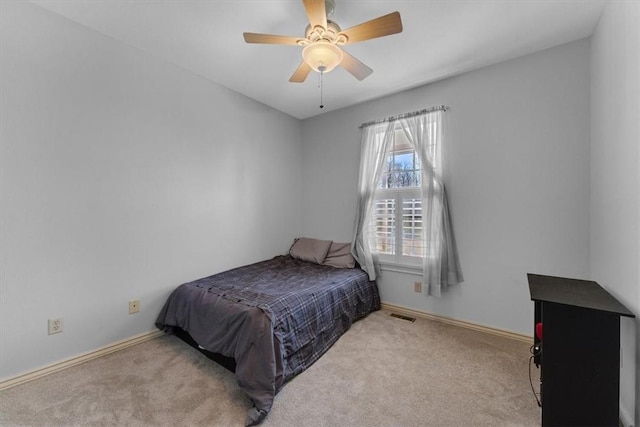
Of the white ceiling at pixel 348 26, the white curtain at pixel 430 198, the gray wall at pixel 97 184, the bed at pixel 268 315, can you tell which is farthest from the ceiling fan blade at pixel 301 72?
the bed at pixel 268 315

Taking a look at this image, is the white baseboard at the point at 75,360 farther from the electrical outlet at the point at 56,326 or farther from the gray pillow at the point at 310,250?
the gray pillow at the point at 310,250

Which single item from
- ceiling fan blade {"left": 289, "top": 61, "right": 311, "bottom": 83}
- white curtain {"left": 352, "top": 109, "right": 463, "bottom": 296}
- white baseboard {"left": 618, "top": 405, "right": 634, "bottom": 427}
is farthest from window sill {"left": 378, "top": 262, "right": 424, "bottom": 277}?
ceiling fan blade {"left": 289, "top": 61, "right": 311, "bottom": 83}

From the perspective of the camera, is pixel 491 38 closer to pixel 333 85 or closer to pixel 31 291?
pixel 333 85

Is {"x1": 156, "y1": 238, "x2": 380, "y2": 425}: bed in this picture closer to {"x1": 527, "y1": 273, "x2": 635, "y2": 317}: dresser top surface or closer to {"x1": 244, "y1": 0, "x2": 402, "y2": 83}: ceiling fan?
{"x1": 527, "y1": 273, "x2": 635, "y2": 317}: dresser top surface

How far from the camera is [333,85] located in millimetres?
2902

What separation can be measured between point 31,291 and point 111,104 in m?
1.50

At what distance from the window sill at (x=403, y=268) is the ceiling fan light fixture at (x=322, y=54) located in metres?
2.20

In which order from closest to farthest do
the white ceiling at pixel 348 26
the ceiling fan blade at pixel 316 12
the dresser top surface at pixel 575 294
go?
the dresser top surface at pixel 575 294, the ceiling fan blade at pixel 316 12, the white ceiling at pixel 348 26

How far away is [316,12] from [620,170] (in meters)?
1.96

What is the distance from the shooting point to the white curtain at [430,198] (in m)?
2.68

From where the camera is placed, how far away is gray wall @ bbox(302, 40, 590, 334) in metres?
2.17

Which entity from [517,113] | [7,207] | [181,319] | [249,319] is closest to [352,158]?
[517,113]

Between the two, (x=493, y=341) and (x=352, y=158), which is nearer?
(x=493, y=341)

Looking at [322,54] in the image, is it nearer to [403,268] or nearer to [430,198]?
[430,198]
